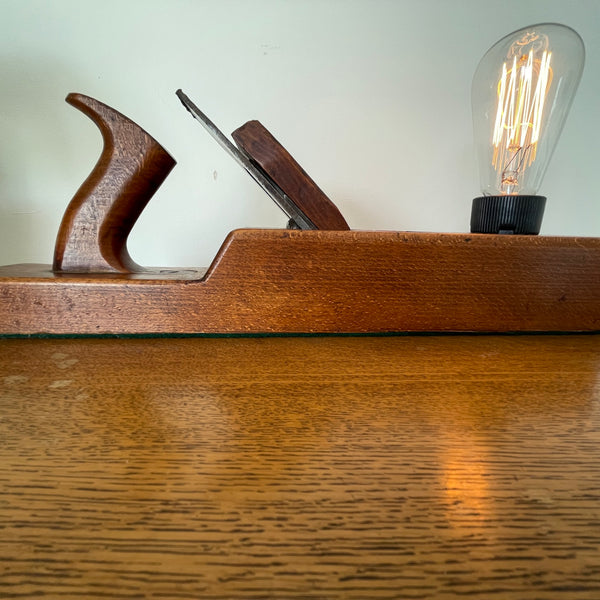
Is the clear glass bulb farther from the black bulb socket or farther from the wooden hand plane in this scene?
the wooden hand plane

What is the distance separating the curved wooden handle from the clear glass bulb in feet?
2.10

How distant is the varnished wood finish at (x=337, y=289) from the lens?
15.8 inches

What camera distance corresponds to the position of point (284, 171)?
1.44 ft

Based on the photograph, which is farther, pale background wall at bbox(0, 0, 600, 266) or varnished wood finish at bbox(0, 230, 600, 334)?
pale background wall at bbox(0, 0, 600, 266)

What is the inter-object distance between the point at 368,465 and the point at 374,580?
6cm

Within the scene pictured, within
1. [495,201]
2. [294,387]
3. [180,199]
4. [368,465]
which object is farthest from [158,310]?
[180,199]

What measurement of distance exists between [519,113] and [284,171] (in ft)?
1.70

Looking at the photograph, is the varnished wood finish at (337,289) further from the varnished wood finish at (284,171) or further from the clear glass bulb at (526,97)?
the clear glass bulb at (526,97)

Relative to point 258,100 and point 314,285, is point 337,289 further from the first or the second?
point 258,100

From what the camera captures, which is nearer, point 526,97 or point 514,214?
point 514,214

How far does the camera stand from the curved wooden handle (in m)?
0.49

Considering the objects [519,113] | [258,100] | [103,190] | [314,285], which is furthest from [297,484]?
[258,100]

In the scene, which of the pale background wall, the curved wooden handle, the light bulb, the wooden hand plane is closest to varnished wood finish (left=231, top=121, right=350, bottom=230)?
the wooden hand plane

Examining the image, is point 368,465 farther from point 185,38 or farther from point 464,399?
point 185,38
